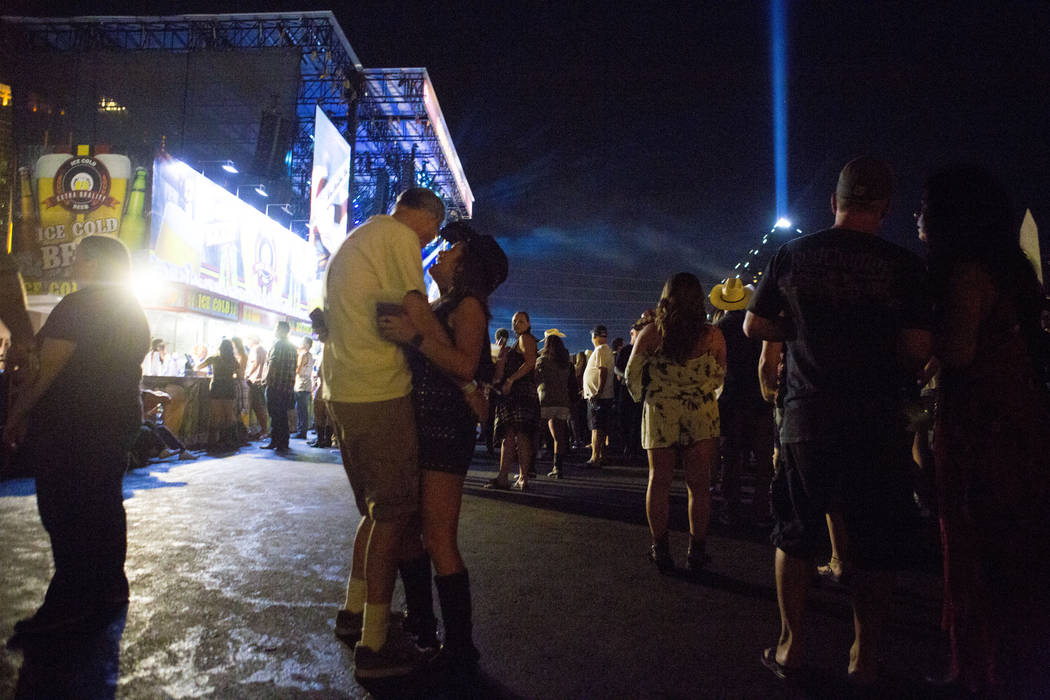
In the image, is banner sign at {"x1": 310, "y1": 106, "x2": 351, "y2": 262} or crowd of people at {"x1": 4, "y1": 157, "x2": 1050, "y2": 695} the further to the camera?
banner sign at {"x1": 310, "y1": 106, "x2": 351, "y2": 262}

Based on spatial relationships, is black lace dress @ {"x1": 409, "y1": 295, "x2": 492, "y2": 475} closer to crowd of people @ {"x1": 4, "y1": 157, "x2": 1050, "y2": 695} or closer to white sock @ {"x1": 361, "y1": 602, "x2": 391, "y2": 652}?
crowd of people @ {"x1": 4, "y1": 157, "x2": 1050, "y2": 695}

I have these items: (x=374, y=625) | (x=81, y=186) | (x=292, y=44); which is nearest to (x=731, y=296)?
(x=374, y=625)

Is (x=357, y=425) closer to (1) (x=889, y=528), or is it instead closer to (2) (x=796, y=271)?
(2) (x=796, y=271)

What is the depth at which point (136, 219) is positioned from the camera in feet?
42.1

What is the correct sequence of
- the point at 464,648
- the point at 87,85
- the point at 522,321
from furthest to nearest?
the point at 87,85 < the point at 522,321 < the point at 464,648

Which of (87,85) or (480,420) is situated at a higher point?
(87,85)

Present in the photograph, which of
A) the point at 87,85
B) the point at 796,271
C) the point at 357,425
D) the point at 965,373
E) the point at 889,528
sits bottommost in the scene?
the point at 889,528

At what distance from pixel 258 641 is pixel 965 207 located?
3.30m

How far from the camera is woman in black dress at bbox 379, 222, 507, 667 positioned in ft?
7.13

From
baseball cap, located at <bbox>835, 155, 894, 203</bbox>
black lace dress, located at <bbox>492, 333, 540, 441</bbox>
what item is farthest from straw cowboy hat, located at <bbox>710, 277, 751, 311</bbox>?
baseball cap, located at <bbox>835, 155, 894, 203</bbox>

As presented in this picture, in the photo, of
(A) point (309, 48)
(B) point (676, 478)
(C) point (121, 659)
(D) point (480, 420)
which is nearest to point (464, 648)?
(D) point (480, 420)

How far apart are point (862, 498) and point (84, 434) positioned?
3.36 meters

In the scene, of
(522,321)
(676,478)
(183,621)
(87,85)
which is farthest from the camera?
(87,85)

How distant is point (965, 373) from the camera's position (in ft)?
6.99
